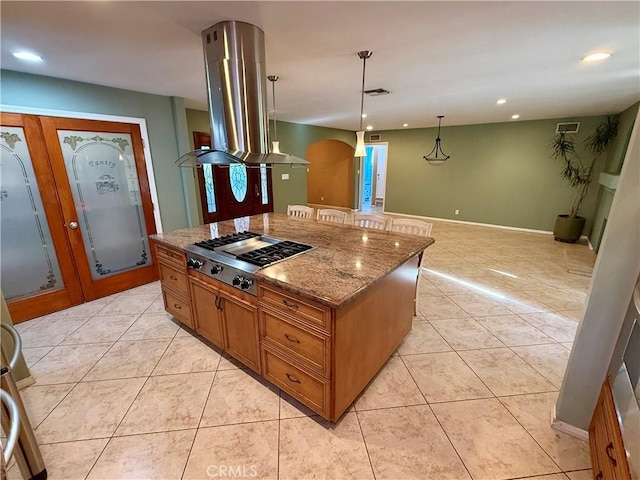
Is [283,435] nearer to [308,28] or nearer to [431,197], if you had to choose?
[308,28]

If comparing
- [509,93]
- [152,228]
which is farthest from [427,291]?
[152,228]

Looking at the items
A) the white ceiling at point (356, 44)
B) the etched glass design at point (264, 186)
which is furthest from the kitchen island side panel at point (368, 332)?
the etched glass design at point (264, 186)

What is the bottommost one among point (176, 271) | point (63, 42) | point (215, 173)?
point (176, 271)

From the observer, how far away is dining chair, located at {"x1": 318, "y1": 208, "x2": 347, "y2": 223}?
3.33 m

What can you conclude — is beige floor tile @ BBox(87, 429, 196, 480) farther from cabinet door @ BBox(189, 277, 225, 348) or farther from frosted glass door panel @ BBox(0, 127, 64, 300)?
frosted glass door panel @ BBox(0, 127, 64, 300)

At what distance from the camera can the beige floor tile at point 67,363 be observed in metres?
2.06

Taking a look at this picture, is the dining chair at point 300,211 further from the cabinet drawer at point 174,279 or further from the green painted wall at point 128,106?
the cabinet drawer at point 174,279

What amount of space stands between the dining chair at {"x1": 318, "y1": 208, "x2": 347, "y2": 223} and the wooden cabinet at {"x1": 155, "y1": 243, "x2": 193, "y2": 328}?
1.61 m

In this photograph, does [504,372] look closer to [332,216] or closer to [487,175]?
[332,216]

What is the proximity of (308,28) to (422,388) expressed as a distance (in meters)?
2.59

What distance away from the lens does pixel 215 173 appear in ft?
16.7

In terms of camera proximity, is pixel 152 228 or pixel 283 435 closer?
pixel 283 435

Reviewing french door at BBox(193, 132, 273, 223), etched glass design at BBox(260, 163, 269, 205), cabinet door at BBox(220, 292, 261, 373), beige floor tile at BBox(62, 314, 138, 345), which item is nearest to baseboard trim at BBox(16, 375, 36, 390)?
beige floor tile at BBox(62, 314, 138, 345)

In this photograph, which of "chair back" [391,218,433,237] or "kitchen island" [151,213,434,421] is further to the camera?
"chair back" [391,218,433,237]
